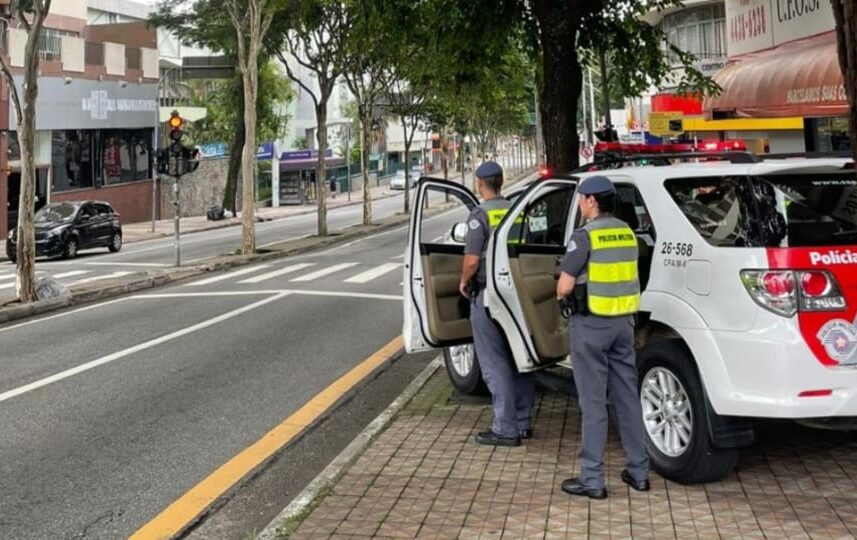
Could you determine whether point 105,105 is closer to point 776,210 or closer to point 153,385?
point 153,385

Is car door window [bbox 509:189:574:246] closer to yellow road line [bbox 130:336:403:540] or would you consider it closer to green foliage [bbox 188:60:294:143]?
yellow road line [bbox 130:336:403:540]

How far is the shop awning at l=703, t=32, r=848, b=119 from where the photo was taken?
32.3 feet

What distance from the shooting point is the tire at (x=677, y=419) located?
4.76 m

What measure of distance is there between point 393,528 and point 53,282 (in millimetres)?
12230

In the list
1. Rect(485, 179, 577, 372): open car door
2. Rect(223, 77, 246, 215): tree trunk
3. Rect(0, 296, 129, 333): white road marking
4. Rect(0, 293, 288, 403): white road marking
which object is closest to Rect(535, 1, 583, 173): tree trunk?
Rect(485, 179, 577, 372): open car door

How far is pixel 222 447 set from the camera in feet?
20.6

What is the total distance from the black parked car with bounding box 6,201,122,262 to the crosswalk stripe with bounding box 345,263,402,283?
1077 cm

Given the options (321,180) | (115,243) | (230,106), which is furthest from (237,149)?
(115,243)

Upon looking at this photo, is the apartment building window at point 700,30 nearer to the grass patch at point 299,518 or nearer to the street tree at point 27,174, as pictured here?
the street tree at point 27,174

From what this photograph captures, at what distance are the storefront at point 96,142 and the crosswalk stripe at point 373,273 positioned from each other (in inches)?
737

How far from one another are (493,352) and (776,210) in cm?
207

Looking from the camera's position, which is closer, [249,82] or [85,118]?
[249,82]

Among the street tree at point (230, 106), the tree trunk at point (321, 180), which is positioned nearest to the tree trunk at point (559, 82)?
the tree trunk at point (321, 180)

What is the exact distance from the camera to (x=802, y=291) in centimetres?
434
